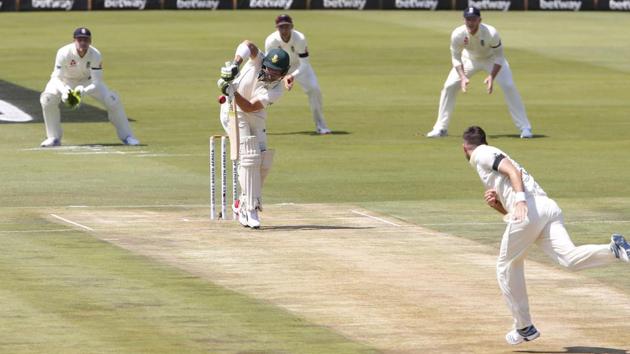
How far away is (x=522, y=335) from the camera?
11422 millimetres

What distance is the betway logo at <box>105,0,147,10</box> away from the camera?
5122 cm

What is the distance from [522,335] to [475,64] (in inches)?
612

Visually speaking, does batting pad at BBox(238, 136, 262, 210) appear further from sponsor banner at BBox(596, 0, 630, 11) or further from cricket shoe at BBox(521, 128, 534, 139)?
sponsor banner at BBox(596, 0, 630, 11)

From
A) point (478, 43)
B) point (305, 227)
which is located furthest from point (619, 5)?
point (305, 227)

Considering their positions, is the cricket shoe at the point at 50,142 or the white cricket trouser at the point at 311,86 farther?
the white cricket trouser at the point at 311,86

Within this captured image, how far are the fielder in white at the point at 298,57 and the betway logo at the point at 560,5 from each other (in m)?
26.2

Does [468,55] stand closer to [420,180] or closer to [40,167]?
[420,180]

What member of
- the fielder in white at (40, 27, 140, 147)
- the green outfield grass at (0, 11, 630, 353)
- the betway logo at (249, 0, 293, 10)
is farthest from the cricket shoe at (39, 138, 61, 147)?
the betway logo at (249, 0, 293, 10)

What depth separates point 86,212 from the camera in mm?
18562

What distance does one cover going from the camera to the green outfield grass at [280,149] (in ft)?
41.5

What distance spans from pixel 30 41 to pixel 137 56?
4293 millimetres

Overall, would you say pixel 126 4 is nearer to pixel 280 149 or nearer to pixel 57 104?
pixel 57 104

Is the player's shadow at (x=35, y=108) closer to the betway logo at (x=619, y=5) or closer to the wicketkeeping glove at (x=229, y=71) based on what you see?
the wicketkeeping glove at (x=229, y=71)

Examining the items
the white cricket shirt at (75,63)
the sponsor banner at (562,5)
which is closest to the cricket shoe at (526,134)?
the white cricket shirt at (75,63)
